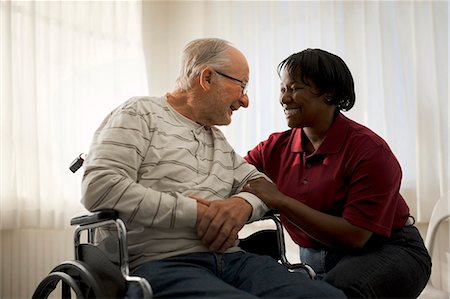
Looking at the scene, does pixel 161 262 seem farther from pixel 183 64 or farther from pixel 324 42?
pixel 324 42

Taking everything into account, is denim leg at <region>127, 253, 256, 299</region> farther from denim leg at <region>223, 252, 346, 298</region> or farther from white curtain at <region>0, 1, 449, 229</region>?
white curtain at <region>0, 1, 449, 229</region>

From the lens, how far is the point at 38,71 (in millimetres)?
3309

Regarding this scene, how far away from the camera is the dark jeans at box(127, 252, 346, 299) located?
1.67m

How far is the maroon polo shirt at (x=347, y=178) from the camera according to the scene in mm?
2061

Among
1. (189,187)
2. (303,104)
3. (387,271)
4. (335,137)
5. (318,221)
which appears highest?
(303,104)

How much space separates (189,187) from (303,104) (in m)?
0.56

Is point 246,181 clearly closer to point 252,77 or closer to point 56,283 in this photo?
point 56,283

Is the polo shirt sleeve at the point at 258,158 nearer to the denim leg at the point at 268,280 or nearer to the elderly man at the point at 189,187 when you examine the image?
the elderly man at the point at 189,187

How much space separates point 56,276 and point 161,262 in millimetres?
304

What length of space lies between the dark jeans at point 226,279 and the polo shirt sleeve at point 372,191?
0.32 metres

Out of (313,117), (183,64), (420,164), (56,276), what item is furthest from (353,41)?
(56,276)

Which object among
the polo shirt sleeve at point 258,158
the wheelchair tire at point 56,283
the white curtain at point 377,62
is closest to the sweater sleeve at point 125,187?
the wheelchair tire at point 56,283

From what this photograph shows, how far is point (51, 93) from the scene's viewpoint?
3.36 m

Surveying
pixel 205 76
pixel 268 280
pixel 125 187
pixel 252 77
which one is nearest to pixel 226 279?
pixel 268 280
